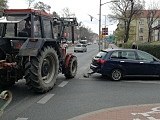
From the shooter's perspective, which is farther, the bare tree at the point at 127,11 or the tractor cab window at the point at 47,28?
the bare tree at the point at 127,11

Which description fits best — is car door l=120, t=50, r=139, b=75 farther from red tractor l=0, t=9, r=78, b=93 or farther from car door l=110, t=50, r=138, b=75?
red tractor l=0, t=9, r=78, b=93

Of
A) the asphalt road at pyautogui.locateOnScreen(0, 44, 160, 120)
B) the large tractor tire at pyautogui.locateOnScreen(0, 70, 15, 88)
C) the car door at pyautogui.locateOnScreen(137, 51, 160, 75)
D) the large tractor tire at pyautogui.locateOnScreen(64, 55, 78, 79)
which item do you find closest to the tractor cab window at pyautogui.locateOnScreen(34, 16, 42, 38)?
the large tractor tire at pyautogui.locateOnScreen(0, 70, 15, 88)

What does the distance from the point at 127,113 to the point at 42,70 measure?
3.52 metres

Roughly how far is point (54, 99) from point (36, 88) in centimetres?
76

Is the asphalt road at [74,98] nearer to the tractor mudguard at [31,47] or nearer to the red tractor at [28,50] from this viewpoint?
the red tractor at [28,50]

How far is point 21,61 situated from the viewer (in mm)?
8977

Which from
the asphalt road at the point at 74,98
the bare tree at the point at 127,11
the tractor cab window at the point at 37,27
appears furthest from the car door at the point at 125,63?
the bare tree at the point at 127,11

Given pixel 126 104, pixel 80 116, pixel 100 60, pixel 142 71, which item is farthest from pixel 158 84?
pixel 80 116

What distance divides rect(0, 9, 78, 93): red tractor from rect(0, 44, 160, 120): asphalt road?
49cm

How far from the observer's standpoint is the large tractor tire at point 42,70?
8.66 metres

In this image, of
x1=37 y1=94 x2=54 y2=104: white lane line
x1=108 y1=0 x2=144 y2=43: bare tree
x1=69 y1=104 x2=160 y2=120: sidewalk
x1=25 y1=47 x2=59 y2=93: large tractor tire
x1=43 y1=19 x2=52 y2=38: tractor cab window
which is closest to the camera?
x1=69 y1=104 x2=160 y2=120: sidewalk

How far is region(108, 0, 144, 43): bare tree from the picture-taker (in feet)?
169

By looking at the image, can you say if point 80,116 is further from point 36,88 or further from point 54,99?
point 36,88

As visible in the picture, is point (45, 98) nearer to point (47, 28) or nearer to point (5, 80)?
point (5, 80)
